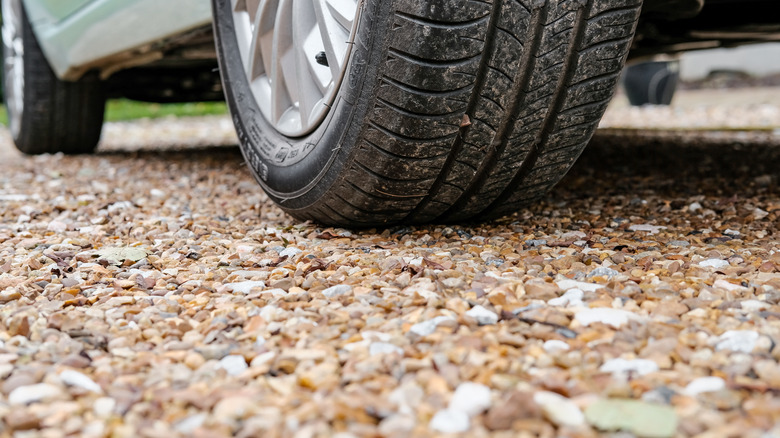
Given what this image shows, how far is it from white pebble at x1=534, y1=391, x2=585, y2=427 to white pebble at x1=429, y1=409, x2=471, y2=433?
0.27 feet

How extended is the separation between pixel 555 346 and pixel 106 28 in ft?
6.99

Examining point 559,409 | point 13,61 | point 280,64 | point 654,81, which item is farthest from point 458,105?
point 654,81

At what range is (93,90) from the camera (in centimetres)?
344

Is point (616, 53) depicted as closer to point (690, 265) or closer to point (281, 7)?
point (690, 265)

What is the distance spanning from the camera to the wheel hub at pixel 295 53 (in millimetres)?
1455

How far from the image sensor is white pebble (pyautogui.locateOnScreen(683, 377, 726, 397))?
820 mm

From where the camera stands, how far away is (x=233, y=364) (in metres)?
0.94

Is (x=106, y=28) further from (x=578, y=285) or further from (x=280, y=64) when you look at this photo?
(x=578, y=285)

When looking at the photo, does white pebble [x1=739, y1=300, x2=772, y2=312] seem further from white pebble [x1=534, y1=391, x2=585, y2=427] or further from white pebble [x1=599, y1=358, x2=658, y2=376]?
white pebble [x1=534, y1=391, x2=585, y2=427]

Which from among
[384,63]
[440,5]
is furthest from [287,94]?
[440,5]

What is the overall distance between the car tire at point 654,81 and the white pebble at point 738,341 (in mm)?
6600

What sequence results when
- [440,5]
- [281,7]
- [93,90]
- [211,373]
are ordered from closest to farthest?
1. [211,373]
2. [440,5]
3. [281,7]
4. [93,90]

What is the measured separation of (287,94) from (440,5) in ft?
1.99

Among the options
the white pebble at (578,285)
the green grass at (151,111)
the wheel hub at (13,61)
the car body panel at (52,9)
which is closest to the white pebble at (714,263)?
the white pebble at (578,285)
